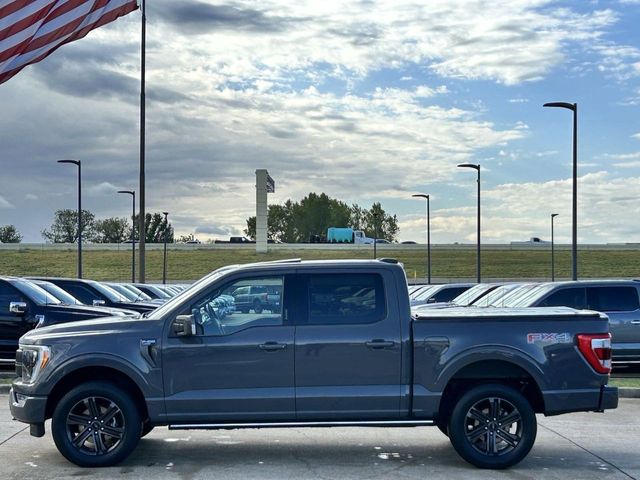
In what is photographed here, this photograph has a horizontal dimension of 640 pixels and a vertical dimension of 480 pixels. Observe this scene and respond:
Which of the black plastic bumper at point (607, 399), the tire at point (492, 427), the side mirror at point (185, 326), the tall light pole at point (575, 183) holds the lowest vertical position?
the tire at point (492, 427)

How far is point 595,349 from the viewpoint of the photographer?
8352 mm

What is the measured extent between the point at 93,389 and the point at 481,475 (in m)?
3.64

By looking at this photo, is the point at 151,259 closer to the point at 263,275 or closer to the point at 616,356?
the point at 616,356

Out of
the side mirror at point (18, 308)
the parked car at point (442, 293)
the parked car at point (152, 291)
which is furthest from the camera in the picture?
the parked car at point (152, 291)

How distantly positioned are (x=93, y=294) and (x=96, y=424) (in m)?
12.6

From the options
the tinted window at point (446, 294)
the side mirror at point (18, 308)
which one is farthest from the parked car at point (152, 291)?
the side mirror at point (18, 308)

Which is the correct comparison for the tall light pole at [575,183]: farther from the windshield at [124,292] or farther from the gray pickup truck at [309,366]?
the gray pickup truck at [309,366]

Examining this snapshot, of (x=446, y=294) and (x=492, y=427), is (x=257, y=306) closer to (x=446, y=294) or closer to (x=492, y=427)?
(x=492, y=427)

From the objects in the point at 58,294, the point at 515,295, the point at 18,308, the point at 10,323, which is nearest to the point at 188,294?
the point at 18,308

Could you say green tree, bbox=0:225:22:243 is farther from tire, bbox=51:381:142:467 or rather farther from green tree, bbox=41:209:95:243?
tire, bbox=51:381:142:467

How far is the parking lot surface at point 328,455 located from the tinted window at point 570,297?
5264 millimetres

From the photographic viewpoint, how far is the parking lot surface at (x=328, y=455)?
805 centimetres

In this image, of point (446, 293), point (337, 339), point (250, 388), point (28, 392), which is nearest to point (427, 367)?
point (337, 339)

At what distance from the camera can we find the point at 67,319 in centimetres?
1504
